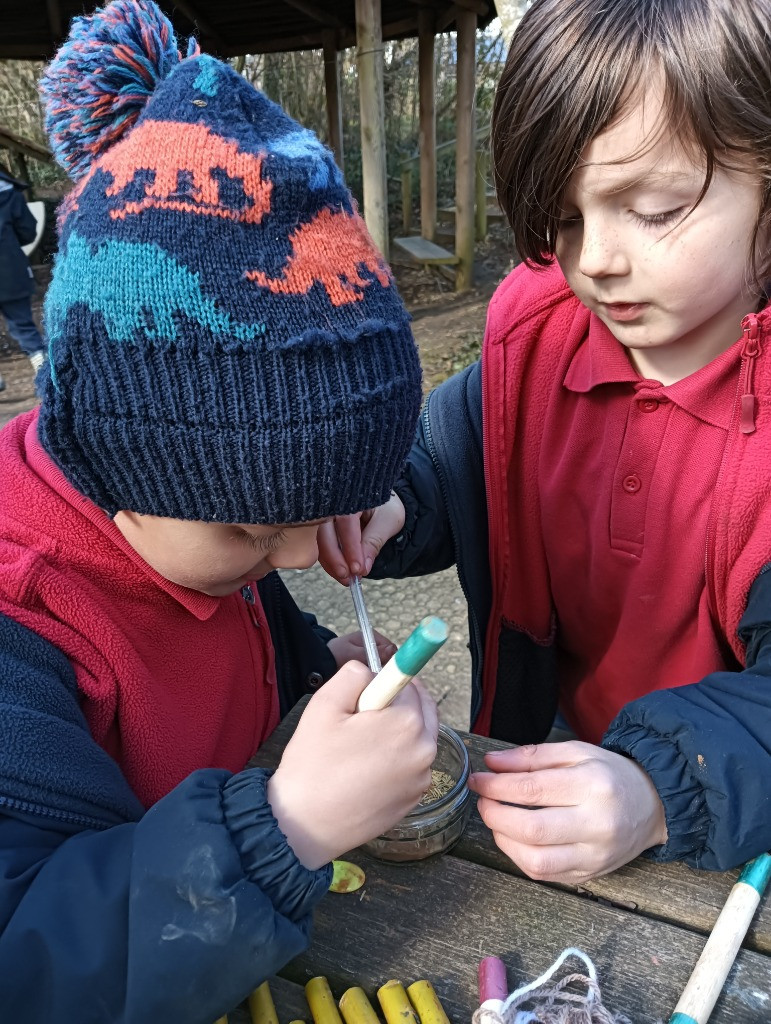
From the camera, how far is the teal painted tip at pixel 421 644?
64cm

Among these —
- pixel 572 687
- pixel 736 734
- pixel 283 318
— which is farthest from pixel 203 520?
pixel 572 687

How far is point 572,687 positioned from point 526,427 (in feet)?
1.77

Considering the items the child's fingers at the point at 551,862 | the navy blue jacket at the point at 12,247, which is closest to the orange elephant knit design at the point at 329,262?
the child's fingers at the point at 551,862

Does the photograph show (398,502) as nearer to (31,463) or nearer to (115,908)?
(31,463)

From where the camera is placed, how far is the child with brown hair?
2.81 ft

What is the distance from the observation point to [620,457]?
1.20 m

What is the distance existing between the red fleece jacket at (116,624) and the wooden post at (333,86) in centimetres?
735

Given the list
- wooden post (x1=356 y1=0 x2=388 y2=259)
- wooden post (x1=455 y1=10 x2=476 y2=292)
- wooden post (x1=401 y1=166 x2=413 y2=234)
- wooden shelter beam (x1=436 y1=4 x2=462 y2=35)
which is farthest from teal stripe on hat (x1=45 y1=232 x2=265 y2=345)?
wooden post (x1=401 y1=166 x2=413 y2=234)

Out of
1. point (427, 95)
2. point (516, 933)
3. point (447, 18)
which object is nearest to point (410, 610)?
point (516, 933)

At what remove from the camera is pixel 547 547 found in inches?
53.5

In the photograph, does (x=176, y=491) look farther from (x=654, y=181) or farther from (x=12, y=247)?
(x=12, y=247)

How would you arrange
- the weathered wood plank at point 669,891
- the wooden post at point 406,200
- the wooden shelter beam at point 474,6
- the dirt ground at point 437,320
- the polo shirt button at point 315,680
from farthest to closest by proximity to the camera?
1. the wooden post at point 406,200
2. the wooden shelter beam at point 474,6
3. the dirt ground at point 437,320
4. the polo shirt button at point 315,680
5. the weathered wood plank at point 669,891

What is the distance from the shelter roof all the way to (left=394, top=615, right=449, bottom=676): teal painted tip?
7228 millimetres

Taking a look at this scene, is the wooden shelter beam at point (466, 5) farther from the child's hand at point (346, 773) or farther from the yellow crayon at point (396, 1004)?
the yellow crayon at point (396, 1004)
